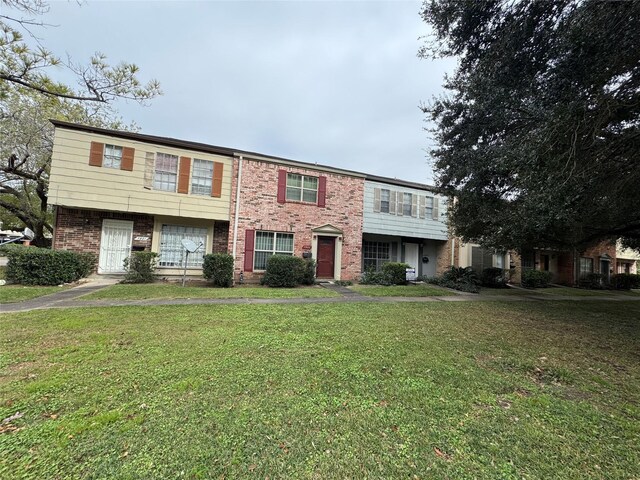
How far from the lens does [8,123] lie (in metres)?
14.3

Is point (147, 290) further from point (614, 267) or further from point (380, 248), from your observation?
point (614, 267)

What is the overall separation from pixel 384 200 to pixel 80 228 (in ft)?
45.3

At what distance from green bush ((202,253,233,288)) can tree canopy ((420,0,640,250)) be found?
8863 mm

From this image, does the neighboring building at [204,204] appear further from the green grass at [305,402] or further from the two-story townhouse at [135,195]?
the green grass at [305,402]

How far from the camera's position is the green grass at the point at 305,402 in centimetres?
202

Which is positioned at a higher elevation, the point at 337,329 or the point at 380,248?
the point at 380,248

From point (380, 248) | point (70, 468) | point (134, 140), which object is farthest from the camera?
point (380, 248)

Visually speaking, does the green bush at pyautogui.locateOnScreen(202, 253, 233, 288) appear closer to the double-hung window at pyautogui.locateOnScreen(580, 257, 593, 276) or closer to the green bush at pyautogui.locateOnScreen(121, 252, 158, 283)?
the green bush at pyautogui.locateOnScreen(121, 252, 158, 283)

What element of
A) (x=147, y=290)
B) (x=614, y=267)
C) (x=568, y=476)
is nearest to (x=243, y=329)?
(x=568, y=476)

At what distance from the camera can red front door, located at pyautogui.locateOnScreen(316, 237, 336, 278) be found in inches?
545

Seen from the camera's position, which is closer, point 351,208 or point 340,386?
point 340,386

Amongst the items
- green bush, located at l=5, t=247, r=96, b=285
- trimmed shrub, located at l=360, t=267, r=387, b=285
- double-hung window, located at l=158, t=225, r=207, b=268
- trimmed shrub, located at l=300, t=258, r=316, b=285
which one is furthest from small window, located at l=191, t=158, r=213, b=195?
trimmed shrub, located at l=360, t=267, r=387, b=285

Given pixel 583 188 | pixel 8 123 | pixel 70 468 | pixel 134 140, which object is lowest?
pixel 70 468

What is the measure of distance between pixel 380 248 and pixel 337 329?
40.0 feet
